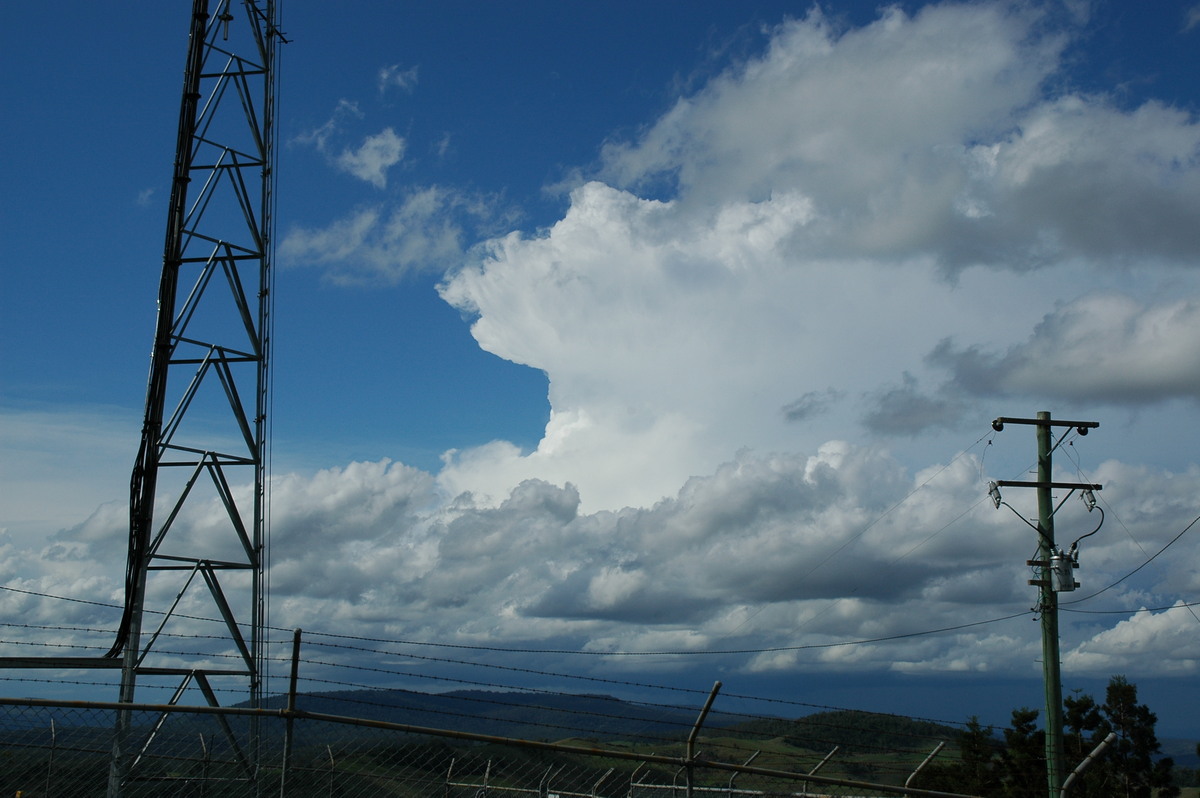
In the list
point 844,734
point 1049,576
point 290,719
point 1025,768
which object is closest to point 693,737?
point 290,719

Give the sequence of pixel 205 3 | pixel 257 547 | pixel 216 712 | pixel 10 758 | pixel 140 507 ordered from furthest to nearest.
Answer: pixel 205 3, pixel 257 547, pixel 140 507, pixel 10 758, pixel 216 712

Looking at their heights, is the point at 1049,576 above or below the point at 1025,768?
above

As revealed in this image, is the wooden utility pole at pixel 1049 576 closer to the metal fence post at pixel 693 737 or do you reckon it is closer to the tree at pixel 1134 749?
the metal fence post at pixel 693 737

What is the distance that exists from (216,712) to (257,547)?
34.2 ft

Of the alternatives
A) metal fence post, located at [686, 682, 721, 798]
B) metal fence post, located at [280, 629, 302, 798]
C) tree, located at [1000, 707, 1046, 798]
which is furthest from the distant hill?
tree, located at [1000, 707, 1046, 798]

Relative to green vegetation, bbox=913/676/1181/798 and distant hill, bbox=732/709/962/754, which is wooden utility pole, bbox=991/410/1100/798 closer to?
distant hill, bbox=732/709/962/754


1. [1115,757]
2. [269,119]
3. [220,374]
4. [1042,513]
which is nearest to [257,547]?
[220,374]

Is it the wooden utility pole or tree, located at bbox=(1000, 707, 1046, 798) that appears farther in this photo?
tree, located at bbox=(1000, 707, 1046, 798)

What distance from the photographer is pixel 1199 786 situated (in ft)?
193

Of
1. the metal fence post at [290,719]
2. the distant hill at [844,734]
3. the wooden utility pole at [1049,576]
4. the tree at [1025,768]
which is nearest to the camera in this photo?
the metal fence post at [290,719]

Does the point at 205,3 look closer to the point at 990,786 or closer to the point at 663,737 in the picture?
the point at 663,737

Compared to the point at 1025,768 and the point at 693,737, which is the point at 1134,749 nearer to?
the point at 1025,768

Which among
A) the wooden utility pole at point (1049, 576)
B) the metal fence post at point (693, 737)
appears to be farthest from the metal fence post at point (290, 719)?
the wooden utility pole at point (1049, 576)

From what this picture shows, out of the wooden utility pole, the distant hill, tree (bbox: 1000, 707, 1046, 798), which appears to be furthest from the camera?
tree (bbox: 1000, 707, 1046, 798)
